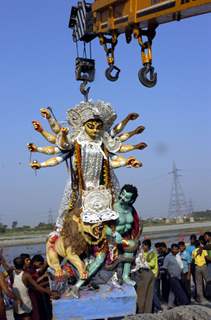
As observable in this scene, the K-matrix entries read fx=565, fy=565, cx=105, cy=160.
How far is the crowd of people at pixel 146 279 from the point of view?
21.7 feet

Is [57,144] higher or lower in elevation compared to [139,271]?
higher

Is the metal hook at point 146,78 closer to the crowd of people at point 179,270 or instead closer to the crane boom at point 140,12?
the crane boom at point 140,12

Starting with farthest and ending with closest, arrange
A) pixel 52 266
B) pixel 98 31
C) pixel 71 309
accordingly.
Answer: pixel 98 31, pixel 52 266, pixel 71 309

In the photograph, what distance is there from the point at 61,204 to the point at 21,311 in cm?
143

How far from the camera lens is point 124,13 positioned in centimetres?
705

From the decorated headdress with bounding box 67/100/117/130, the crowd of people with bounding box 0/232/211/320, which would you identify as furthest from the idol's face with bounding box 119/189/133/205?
the decorated headdress with bounding box 67/100/117/130

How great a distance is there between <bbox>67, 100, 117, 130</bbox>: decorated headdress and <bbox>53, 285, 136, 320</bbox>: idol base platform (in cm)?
222

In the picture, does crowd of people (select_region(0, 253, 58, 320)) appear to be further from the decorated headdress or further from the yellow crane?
the yellow crane

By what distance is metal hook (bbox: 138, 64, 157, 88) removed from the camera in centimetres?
683

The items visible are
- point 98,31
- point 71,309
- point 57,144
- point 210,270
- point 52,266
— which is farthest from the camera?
point 210,270

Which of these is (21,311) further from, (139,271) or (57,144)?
(57,144)

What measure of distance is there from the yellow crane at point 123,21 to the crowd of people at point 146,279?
2.44 m

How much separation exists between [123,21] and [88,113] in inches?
48.9

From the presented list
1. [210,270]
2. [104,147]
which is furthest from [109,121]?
[210,270]
